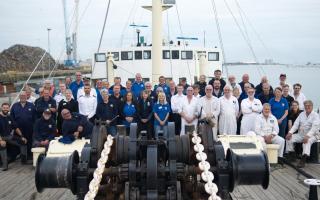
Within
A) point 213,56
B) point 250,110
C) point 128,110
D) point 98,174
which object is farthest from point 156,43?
point 98,174

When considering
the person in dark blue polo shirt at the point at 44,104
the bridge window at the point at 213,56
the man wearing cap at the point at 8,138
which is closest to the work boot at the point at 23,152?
the man wearing cap at the point at 8,138

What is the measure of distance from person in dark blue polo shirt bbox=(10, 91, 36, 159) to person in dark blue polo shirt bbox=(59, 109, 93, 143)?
1.27 metres

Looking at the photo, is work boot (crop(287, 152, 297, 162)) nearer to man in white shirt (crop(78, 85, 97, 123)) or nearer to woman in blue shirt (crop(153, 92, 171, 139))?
woman in blue shirt (crop(153, 92, 171, 139))

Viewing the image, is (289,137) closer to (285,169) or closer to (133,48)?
(285,169)

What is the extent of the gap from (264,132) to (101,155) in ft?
15.6

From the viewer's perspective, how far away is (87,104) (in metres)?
8.12

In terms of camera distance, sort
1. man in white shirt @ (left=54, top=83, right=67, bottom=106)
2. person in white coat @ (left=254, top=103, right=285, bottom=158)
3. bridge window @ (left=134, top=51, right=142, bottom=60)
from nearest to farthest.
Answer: person in white coat @ (left=254, top=103, right=285, bottom=158) → man in white shirt @ (left=54, top=83, right=67, bottom=106) → bridge window @ (left=134, top=51, right=142, bottom=60)

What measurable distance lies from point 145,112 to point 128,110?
0.36 metres

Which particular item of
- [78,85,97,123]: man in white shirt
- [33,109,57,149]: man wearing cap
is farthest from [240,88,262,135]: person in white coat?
[33,109,57,149]: man wearing cap

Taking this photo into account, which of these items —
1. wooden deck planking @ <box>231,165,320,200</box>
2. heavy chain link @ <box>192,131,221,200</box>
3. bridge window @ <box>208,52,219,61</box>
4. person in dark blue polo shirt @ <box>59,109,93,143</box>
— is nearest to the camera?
heavy chain link @ <box>192,131,221,200</box>

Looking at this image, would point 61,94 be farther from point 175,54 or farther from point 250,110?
point 175,54

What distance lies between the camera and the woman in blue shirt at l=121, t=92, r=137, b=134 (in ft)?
26.2

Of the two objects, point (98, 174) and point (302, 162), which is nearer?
point (98, 174)

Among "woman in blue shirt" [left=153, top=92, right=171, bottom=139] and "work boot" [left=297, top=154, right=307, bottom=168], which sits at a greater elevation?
"woman in blue shirt" [left=153, top=92, right=171, bottom=139]
